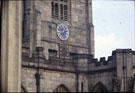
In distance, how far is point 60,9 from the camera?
6356cm

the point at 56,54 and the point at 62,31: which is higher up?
the point at 62,31

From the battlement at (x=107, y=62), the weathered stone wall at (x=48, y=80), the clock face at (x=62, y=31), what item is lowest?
the weathered stone wall at (x=48, y=80)

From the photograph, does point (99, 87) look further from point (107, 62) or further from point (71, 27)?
point (71, 27)

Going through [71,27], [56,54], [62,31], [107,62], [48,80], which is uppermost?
[71,27]

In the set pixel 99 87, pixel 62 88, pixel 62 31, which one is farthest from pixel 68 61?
pixel 62 31

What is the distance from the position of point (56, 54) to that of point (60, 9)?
20.5 feet

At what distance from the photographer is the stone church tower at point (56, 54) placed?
42.5 meters

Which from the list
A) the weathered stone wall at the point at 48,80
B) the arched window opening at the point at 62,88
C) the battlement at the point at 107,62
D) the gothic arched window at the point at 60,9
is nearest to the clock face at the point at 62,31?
the gothic arched window at the point at 60,9

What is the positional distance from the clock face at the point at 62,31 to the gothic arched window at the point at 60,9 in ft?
3.75

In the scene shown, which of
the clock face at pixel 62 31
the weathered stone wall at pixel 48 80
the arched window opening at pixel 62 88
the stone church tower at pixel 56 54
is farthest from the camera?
the clock face at pixel 62 31

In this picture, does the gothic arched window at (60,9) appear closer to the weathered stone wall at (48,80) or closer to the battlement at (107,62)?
the battlement at (107,62)

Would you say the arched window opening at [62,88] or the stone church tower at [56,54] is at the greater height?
the stone church tower at [56,54]

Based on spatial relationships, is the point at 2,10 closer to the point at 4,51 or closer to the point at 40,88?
the point at 4,51

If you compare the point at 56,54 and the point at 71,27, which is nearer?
the point at 56,54
